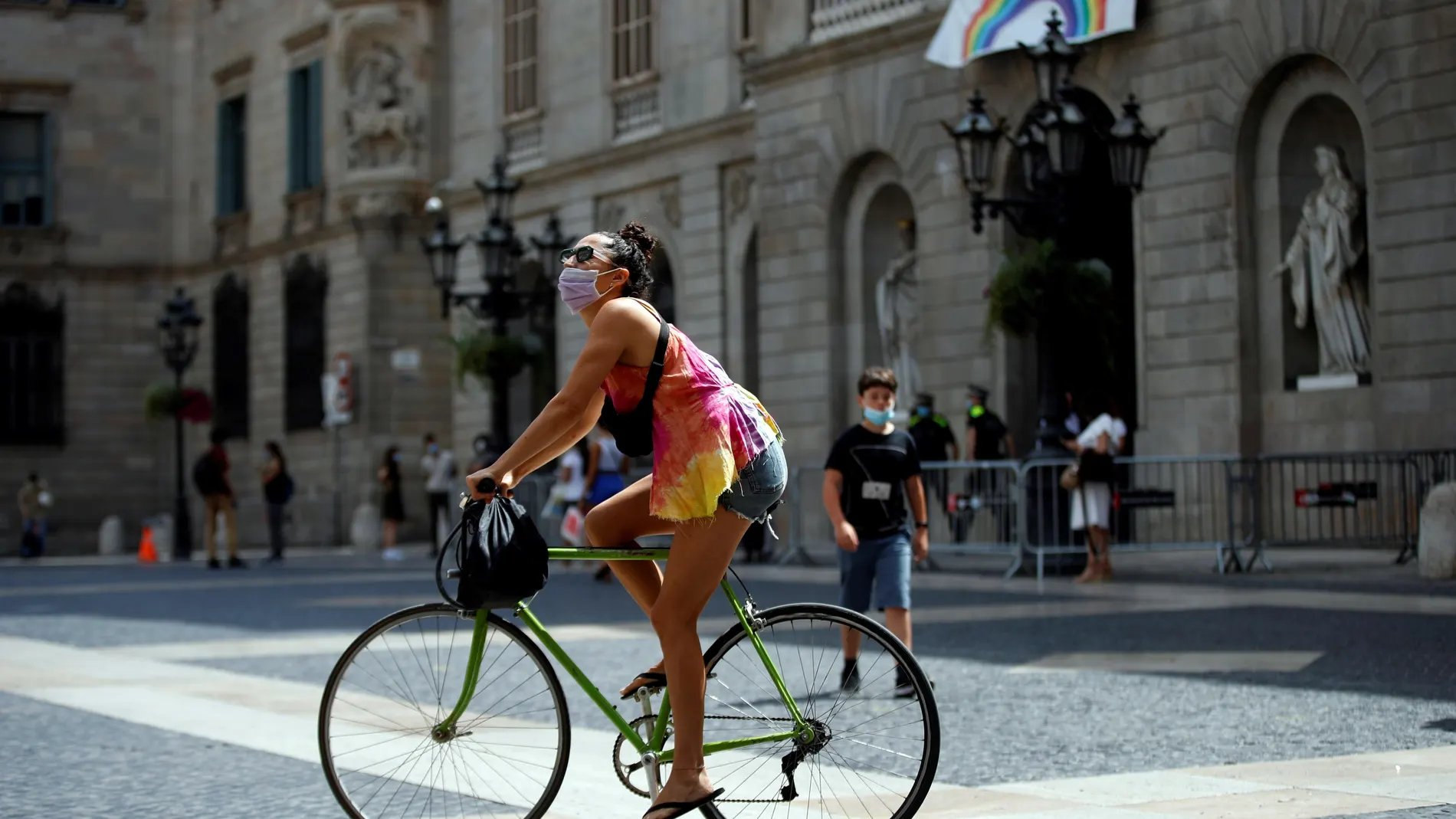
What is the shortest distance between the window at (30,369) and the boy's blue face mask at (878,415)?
4260cm

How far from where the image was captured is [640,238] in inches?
247

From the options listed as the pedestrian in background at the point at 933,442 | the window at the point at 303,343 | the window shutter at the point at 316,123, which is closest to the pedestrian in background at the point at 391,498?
the window at the point at 303,343

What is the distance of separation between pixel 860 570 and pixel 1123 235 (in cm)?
1756

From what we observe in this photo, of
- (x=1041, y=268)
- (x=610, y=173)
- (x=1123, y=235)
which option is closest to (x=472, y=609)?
(x=1041, y=268)

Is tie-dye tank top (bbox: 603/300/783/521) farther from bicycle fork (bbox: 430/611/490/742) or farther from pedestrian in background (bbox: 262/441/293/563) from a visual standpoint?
pedestrian in background (bbox: 262/441/293/563)

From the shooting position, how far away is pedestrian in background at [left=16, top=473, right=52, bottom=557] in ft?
144

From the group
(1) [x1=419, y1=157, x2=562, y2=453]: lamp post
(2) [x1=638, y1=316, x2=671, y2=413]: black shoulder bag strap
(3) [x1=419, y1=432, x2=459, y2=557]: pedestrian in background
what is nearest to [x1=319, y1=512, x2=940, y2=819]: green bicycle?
(2) [x1=638, y1=316, x2=671, y2=413]: black shoulder bag strap

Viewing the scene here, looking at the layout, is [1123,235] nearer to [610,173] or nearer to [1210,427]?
[1210,427]

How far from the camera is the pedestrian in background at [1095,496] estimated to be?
61.2ft

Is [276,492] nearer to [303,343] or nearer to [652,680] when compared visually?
[303,343]

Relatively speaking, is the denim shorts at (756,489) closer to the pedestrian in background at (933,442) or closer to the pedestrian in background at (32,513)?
the pedestrian in background at (933,442)

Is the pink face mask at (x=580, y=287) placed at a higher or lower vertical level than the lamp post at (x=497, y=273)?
lower

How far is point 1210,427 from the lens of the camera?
71.9 ft

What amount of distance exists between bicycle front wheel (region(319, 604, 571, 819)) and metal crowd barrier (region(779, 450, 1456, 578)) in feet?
43.5
